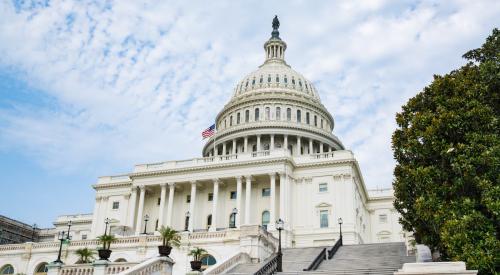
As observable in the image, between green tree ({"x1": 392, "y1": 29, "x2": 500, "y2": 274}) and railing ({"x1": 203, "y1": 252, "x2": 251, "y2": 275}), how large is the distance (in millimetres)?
10305

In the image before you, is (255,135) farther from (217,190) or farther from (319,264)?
(319,264)

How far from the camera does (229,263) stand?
30.9 meters

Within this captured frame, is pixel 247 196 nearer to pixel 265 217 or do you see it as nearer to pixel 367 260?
pixel 265 217

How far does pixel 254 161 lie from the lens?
208ft

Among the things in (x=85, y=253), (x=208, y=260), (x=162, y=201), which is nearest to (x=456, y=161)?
(x=208, y=260)

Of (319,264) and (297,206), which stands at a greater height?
(297,206)

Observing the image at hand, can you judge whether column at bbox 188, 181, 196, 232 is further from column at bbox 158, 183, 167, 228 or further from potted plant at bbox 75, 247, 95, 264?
potted plant at bbox 75, 247, 95, 264

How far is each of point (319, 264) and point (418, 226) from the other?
7.59m

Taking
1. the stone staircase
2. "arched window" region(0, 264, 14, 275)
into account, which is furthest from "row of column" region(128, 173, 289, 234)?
the stone staircase

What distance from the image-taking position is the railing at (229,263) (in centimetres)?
2791

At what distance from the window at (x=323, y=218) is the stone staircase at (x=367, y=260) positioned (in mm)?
23418

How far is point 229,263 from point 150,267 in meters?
7.69

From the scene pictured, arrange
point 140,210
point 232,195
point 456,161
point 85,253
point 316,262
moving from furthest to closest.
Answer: point 140,210
point 232,195
point 85,253
point 316,262
point 456,161

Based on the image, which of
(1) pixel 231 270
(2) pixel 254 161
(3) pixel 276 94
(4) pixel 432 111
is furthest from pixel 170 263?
(3) pixel 276 94
